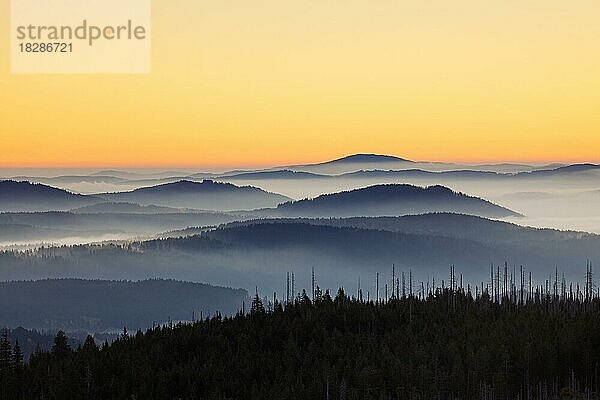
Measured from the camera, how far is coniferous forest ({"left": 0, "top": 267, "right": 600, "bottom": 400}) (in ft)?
356

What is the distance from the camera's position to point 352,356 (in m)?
126

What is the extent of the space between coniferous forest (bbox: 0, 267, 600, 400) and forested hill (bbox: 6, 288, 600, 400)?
7.3 inches

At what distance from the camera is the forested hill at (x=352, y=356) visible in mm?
108562

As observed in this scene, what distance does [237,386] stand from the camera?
383 ft

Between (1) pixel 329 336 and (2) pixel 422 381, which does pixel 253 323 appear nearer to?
(1) pixel 329 336

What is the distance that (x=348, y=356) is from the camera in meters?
125

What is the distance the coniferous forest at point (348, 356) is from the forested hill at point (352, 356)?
186mm

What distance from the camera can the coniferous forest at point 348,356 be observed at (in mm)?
108625

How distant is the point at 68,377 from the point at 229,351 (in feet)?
73.5

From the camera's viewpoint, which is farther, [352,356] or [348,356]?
[352,356]

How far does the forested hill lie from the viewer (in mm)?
108562

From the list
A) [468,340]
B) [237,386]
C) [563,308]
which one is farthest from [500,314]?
[237,386]

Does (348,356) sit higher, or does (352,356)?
(348,356)

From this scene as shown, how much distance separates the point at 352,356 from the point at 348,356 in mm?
1333
